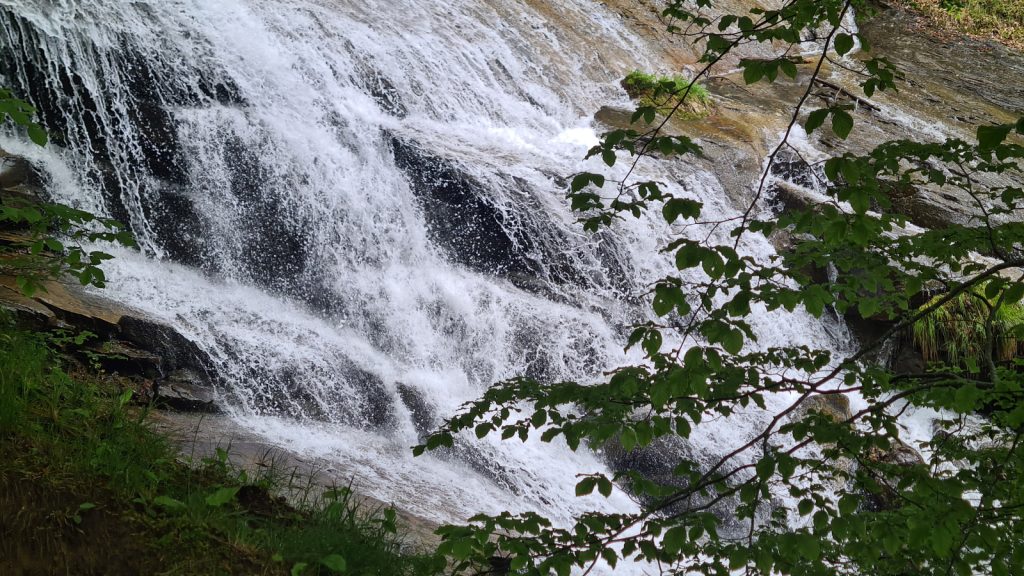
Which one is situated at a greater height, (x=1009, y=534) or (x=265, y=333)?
(x=1009, y=534)

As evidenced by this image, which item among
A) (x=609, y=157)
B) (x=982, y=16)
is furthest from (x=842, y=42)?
(x=982, y=16)

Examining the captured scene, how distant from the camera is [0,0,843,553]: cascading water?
561 cm

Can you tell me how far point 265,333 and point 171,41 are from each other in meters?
3.32

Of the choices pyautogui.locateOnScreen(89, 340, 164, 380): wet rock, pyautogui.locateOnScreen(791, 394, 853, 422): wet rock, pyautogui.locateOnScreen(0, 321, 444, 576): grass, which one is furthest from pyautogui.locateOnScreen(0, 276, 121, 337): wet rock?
pyautogui.locateOnScreen(791, 394, 853, 422): wet rock

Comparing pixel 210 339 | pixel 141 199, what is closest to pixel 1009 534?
pixel 210 339

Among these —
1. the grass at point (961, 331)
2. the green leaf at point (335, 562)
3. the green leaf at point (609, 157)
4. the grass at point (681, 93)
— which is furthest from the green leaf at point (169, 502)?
the grass at point (681, 93)

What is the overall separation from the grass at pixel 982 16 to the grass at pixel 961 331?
12055 mm

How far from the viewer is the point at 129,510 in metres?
2.53

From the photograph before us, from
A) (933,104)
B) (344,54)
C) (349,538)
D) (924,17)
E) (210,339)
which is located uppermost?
(924,17)

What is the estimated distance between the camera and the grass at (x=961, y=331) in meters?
7.74

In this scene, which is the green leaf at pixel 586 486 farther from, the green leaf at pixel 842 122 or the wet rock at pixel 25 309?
the wet rock at pixel 25 309

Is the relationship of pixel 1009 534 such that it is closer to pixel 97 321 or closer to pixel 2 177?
pixel 97 321

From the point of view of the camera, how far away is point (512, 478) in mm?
5402

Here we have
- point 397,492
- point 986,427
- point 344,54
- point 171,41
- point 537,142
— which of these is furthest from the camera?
point 537,142
